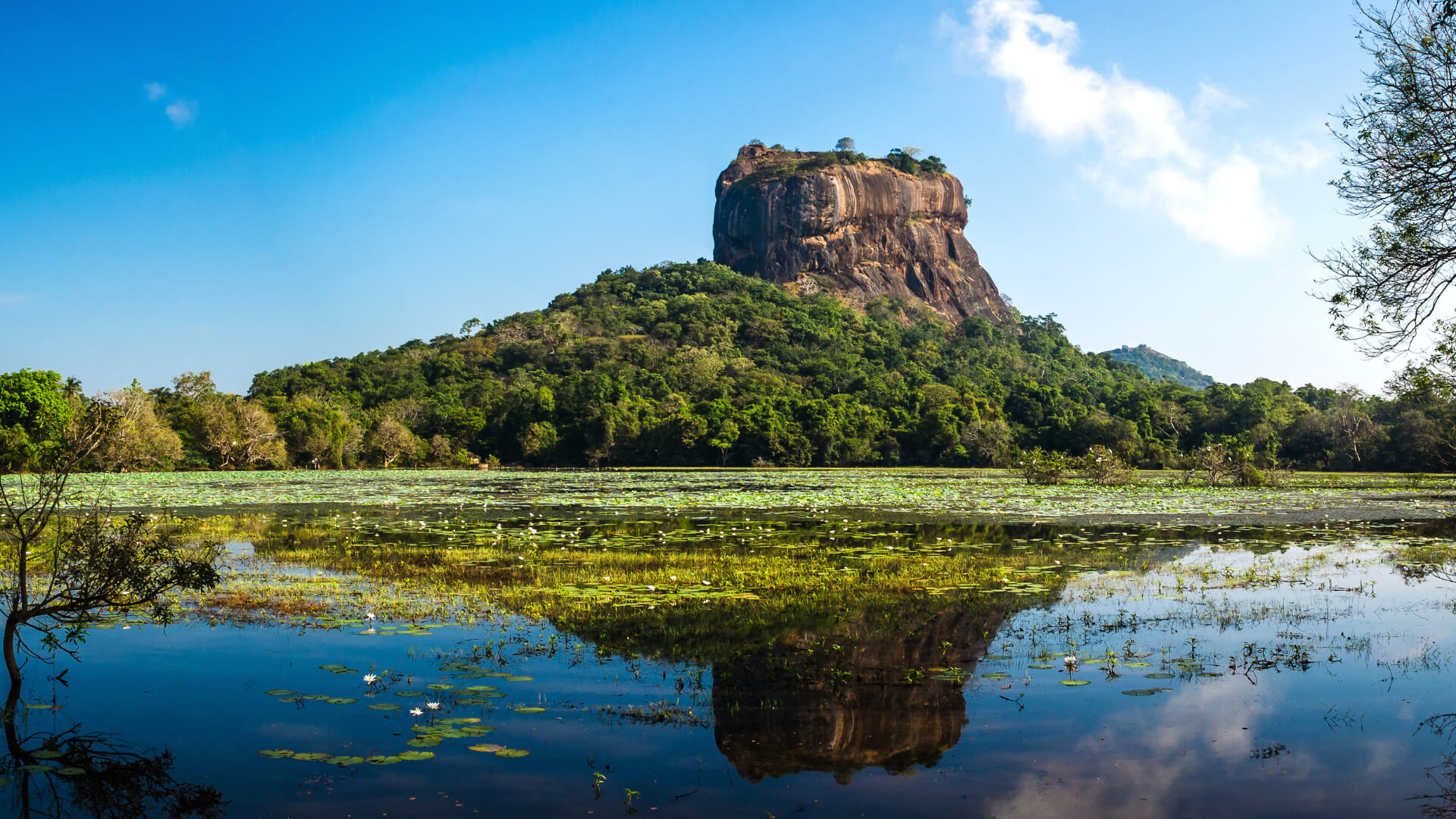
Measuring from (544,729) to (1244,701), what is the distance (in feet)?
18.4

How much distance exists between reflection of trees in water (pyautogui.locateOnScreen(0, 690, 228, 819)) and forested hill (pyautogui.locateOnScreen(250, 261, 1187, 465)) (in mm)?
55756

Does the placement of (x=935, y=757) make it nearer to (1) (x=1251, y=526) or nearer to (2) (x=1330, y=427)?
Answer: (1) (x=1251, y=526)

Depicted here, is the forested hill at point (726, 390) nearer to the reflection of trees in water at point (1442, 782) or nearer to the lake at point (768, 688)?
the lake at point (768, 688)

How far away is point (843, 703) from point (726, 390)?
81342 mm

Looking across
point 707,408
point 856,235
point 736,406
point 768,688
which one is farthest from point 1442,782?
point 856,235

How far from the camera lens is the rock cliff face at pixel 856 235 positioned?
6304 inches

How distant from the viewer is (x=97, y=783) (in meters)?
5.52

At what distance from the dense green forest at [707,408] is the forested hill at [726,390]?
0.26 metres

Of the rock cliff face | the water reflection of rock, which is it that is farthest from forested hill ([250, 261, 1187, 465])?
the water reflection of rock

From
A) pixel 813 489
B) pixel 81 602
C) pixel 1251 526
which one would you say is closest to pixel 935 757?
pixel 81 602

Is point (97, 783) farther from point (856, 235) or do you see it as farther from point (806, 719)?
point (856, 235)

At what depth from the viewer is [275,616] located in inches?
407

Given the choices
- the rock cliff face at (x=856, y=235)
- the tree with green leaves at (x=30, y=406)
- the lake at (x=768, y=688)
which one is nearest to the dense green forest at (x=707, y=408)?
the tree with green leaves at (x=30, y=406)

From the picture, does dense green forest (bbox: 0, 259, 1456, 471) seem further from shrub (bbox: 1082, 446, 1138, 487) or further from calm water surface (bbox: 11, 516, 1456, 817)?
calm water surface (bbox: 11, 516, 1456, 817)
